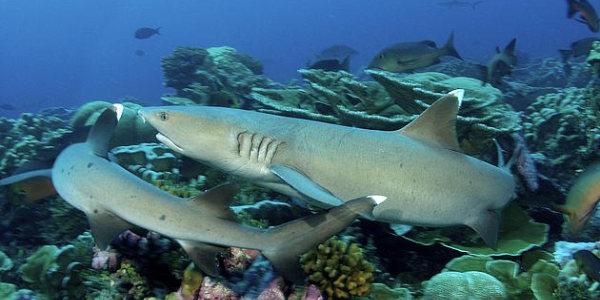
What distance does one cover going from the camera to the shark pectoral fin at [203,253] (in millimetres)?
2516

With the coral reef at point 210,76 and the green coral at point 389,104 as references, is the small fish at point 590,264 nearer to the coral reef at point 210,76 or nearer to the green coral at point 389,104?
the green coral at point 389,104

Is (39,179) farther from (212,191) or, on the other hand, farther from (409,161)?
(409,161)

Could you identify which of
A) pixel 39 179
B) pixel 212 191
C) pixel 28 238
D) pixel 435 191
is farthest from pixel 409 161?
pixel 28 238

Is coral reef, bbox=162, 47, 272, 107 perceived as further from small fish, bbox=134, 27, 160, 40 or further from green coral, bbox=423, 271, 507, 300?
small fish, bbox=134, 27, 160, 40

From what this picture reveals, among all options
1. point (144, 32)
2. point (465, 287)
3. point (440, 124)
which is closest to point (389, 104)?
point (440, 124)

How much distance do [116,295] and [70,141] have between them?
377 centimetres

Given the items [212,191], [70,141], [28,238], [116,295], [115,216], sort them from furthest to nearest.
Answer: [70,141]
[28,238]
[116,295]
[115,216]
[212,191]

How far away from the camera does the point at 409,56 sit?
7.00 meters

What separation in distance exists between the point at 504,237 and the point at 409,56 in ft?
12.1

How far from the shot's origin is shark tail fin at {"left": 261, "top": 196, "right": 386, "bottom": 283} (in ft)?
7.89

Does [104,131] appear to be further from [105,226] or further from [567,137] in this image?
[567,137]

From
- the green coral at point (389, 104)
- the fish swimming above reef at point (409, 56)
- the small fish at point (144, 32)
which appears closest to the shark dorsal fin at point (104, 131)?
the green coral at point (389, 104)

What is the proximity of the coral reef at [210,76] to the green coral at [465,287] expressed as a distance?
487 cm

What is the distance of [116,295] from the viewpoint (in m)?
3.05
